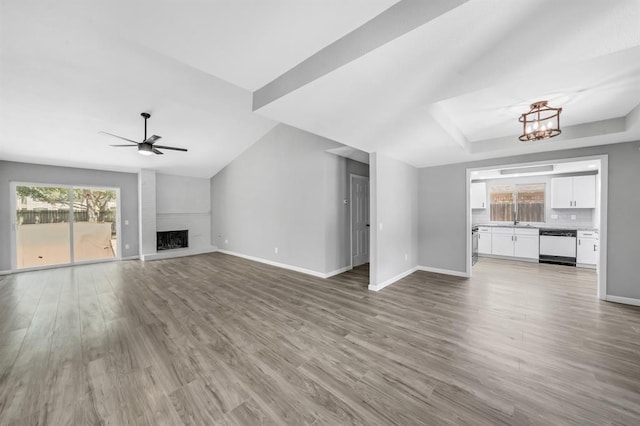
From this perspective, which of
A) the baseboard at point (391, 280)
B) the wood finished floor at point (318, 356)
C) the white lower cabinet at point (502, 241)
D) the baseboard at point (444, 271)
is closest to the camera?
the wood finished floor at point (318, 356)

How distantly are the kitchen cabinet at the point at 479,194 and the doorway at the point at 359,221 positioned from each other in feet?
11.4

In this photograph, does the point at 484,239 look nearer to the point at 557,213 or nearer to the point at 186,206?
the point at 557,213

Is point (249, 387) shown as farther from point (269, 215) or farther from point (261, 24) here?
point (269, 215)

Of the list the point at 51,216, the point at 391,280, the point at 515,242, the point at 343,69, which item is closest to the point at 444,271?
the point at 391,280

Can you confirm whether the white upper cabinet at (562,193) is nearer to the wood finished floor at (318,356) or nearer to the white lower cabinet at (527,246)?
the white lower cabinet at (527,246)

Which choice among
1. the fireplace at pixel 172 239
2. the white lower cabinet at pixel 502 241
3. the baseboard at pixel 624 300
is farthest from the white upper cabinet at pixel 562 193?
the fireplace at pixel 172 239

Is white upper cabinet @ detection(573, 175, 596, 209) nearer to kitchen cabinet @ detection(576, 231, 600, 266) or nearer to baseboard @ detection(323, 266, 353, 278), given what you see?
kitchen cabinet @ detection(576, 231, 600, 266)

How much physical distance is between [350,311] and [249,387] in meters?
1.67

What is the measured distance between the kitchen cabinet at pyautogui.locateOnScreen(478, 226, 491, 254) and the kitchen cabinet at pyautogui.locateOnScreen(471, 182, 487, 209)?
80 centimetres

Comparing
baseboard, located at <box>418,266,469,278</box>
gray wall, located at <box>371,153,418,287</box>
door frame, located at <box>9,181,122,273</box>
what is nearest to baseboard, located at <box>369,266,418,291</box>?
gray wall, located at <box>371,153,418,287</box>

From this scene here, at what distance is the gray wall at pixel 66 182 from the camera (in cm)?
502

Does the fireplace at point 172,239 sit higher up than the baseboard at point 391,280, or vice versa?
the fireplace at point 172,239

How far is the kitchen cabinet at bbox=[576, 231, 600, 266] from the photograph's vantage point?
202 inches

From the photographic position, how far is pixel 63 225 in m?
5.70
